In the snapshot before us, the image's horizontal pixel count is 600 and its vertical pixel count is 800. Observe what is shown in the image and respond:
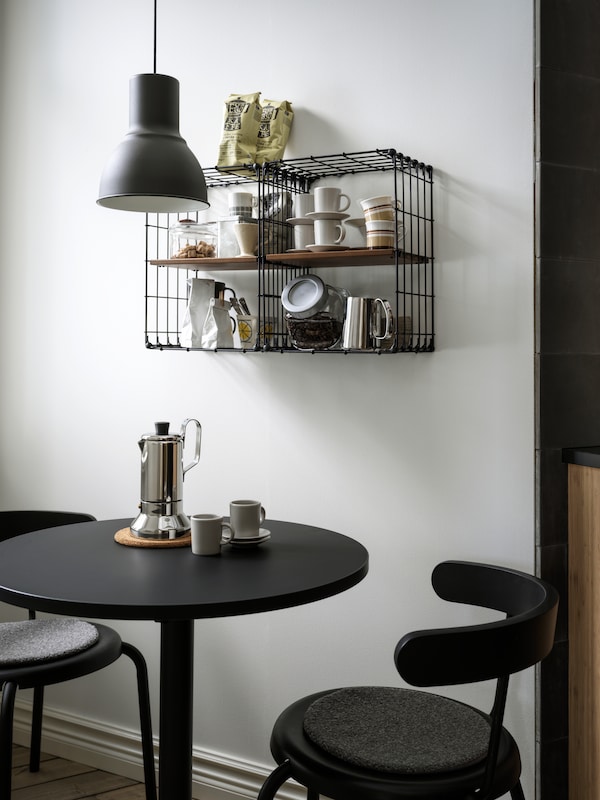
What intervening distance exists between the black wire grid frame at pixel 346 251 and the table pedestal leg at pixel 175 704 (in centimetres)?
81

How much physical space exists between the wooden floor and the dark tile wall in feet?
4.35

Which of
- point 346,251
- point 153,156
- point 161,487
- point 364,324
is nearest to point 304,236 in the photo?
point 346,251

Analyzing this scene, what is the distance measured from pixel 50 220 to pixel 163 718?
1.82m

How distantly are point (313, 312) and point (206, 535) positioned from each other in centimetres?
67

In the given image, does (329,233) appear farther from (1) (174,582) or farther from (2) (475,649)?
(2) (475,649)

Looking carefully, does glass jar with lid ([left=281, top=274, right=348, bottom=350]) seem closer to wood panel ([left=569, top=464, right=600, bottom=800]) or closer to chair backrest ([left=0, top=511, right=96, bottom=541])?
wood panel ([left=569, top=464, right=600, bottom=800])

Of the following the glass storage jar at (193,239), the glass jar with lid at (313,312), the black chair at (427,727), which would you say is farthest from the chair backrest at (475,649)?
the glass storage jar at (193,239)

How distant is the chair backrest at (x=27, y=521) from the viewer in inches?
99.1

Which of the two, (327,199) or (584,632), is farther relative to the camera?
(327,199)

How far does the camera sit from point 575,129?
217cm

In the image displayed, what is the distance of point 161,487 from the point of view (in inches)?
78.3

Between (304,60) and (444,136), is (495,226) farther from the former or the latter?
(304,60)

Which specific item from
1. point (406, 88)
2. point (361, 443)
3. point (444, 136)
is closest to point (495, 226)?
point (444, 136)

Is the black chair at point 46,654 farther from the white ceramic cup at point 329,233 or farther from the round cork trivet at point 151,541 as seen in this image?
the white ceramic cup at point 329,233
